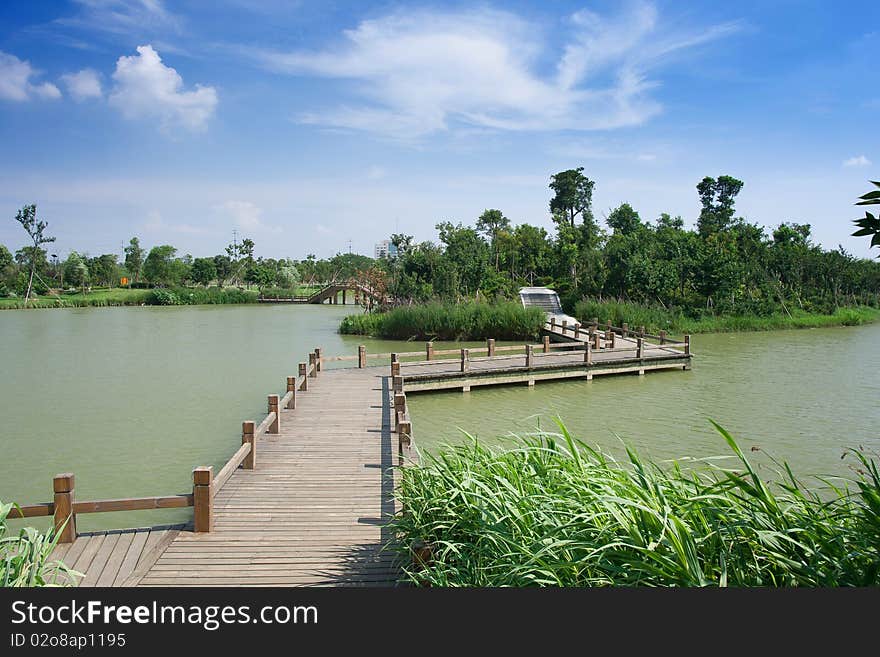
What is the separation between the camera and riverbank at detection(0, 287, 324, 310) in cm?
5441

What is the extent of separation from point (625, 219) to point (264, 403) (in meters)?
40.6

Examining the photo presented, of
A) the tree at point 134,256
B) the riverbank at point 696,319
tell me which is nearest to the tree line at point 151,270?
the tree at point 134,256

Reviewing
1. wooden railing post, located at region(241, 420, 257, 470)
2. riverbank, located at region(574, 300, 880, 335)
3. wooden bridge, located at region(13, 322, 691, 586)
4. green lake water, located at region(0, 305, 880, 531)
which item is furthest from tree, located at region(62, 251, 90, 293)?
wooden railing post, located at region(241, 420, 257, 470)

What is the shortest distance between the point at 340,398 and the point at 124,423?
173 inches

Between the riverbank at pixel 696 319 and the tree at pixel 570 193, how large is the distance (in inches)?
914

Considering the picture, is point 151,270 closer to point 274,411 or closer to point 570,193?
point 570,193

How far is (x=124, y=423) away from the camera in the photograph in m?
13.2

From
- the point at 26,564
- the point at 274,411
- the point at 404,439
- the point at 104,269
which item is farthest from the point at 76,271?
the point at 26,564

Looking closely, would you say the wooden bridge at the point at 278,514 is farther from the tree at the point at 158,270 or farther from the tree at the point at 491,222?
the tree at the point at 158,270

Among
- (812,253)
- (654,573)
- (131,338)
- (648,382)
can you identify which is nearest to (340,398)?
(648,382)

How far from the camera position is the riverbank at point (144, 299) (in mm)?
54406

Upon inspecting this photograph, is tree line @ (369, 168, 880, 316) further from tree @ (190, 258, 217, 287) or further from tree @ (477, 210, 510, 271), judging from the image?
tree @ (190, 258, 217, 287)

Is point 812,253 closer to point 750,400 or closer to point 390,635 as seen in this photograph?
point 750,400

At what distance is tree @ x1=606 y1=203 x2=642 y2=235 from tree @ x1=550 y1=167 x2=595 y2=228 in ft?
15.4
